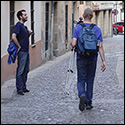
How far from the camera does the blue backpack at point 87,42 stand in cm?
686

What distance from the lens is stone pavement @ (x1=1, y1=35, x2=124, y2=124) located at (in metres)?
6.43

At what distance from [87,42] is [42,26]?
9.91 metres

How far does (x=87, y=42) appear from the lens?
22.5 ft

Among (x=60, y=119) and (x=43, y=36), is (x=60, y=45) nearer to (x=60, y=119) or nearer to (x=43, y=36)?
(x=43, y=36)

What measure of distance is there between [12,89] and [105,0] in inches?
1192

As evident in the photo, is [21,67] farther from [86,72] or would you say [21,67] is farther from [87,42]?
[87,42]

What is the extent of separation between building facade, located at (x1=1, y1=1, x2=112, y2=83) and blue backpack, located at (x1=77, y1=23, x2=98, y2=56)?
409 cm

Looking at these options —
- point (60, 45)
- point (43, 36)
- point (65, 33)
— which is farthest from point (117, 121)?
point (65, 33)

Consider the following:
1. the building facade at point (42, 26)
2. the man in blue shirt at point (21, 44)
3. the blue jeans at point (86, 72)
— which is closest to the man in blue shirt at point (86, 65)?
the blue jeans at point (86, 72)

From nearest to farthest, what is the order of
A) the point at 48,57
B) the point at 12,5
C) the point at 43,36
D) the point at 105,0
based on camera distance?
the point at 12,5 → the point at 43,36 → the point at 48,57 → the point at 105,0

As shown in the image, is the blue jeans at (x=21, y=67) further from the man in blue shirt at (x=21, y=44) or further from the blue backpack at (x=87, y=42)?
the blue backpack at (x=87, y=42)

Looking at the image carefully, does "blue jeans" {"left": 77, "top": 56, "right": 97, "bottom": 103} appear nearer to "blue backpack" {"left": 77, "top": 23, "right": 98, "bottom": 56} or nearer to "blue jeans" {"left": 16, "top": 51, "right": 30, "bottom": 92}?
"blue backpack" {"left": 77, "top": 23, "right": 98, "bottom": 56}

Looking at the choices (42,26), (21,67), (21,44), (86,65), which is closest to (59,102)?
(86,65)

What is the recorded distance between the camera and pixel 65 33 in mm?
22328
